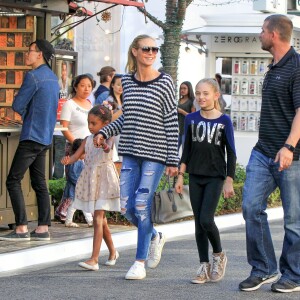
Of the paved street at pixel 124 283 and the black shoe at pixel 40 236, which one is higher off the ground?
the black shoe at pixel 40 236

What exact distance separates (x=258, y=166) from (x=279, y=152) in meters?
0.41

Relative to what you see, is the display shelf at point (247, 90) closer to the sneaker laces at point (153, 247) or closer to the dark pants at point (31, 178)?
the dark pants at point (31, 178)

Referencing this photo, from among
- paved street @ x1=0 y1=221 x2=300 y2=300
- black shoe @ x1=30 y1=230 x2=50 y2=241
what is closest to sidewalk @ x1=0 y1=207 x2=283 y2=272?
black shoe @ x1=30 y1=230 x2=50 y2=241

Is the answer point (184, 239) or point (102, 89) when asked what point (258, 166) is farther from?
point (102, 89)

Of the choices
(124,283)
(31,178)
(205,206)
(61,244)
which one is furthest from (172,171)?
(31,178)

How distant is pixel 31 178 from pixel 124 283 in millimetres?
2818

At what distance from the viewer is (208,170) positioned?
359 inches

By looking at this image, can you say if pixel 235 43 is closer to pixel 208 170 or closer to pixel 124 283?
pixel 208 170

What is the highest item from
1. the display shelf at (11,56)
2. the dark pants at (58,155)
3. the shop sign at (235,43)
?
the shop sign at (235,43)

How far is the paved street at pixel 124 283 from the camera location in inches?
336

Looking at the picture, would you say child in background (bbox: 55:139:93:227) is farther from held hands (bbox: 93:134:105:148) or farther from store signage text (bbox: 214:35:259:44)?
store signage text (bbox: 214:35:259:44)

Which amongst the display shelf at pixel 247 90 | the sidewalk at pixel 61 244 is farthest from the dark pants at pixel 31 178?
the display shelf at pixel 247 90

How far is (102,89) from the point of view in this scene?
16047 mm

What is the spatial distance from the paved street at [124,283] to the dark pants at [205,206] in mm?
328
